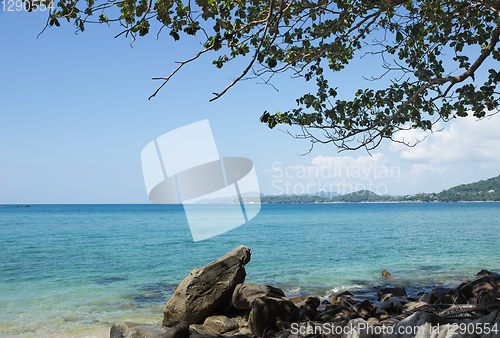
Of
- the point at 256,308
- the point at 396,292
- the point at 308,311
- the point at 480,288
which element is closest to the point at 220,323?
the point at 256,308

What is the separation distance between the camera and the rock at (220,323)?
769 cm

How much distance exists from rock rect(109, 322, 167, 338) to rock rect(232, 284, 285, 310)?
2.02m

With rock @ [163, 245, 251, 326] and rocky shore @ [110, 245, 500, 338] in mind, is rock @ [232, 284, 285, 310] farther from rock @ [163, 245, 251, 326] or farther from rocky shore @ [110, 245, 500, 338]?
rock @ [163, 245, 251, 326]

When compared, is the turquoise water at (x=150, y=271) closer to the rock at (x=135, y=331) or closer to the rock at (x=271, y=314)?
the rock at (x=135, y=331)

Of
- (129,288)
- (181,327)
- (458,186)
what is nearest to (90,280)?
(129,288)

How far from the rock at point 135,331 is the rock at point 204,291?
132cm

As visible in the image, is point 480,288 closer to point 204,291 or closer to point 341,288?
point 341,288

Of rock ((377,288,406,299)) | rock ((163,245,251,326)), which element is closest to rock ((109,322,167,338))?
rock ((163,245,251,326))

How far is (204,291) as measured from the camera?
8.34m

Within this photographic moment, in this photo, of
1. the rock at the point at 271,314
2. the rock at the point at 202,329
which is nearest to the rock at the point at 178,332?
the rock at the point at 202,329

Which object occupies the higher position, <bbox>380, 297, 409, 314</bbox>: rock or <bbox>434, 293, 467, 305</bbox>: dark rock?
<bbox>434, 293, 467, 305</bbox>: dark rock

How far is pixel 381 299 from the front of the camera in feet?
30.2

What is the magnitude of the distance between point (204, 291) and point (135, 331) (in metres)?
2.20

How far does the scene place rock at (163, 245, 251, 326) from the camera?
805cm
